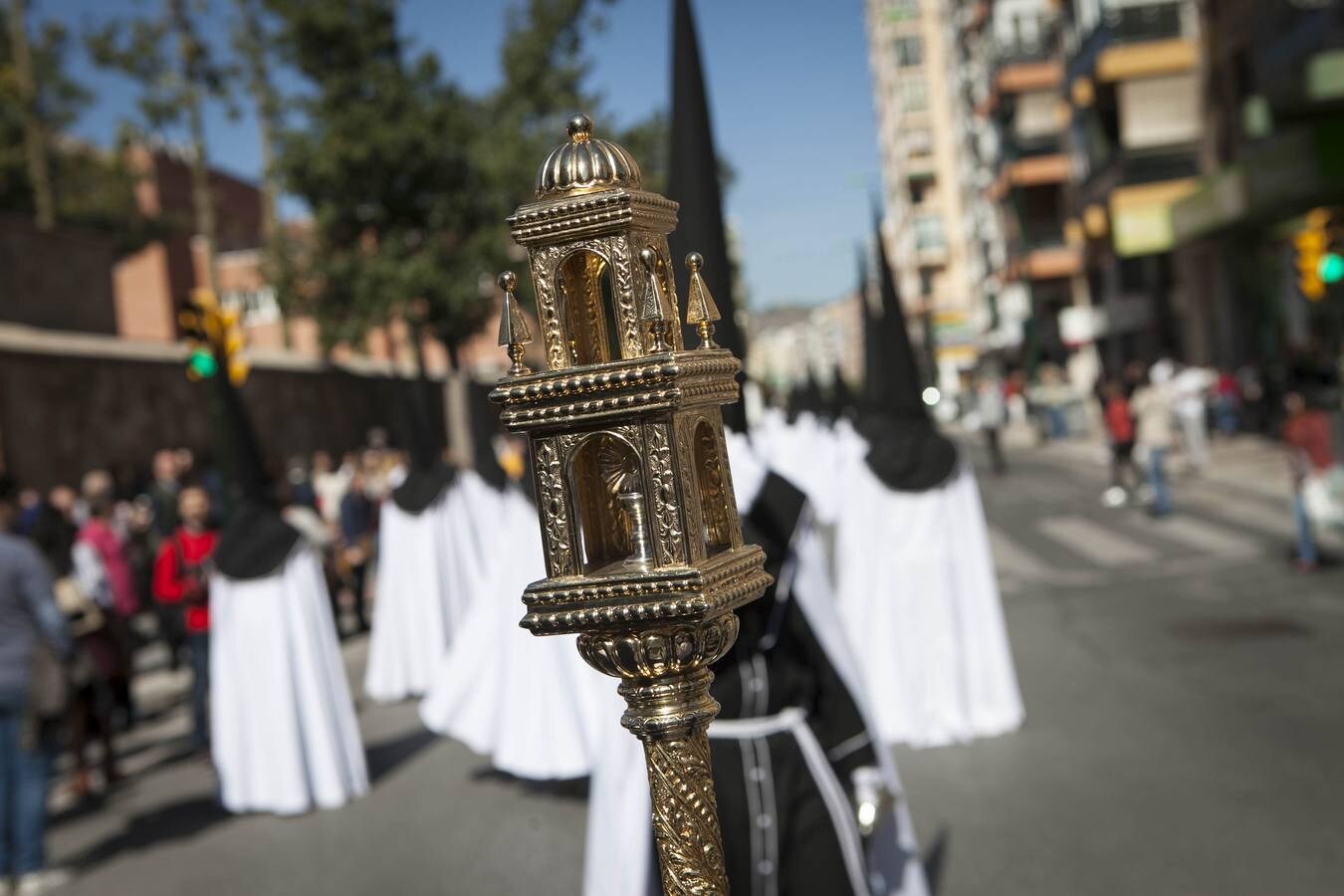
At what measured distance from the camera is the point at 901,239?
95.9m

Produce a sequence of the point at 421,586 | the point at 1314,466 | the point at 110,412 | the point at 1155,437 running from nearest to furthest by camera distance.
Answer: the point at 1314,466, the point at 421,586, the point at 1155,437, the point at 110,412

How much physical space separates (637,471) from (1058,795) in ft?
19.3

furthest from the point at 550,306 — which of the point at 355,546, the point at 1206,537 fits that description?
the point at 1206,537

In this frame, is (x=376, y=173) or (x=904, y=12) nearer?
(x=376, y=173)

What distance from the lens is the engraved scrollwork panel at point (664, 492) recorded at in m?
2.34

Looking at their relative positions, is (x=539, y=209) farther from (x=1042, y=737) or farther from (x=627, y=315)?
(x=1042, y=737)

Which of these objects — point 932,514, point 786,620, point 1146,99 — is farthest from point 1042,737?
point 1146,99

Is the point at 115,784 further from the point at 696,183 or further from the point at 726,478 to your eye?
the point at 726,478

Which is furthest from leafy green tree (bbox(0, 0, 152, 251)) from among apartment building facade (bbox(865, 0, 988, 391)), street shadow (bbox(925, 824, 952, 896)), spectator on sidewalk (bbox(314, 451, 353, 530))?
apartment building facade (bbox(865, 0, 988, 391))

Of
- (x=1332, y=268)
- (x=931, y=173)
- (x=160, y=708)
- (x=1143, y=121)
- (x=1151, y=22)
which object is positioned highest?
(x=931, y=173)

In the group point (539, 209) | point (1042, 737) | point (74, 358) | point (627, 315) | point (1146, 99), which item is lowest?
point (1042, 737)

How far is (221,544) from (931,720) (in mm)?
4799

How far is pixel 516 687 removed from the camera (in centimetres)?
891

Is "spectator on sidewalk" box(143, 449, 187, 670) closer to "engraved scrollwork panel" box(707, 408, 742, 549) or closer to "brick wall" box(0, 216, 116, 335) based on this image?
"brick wall" box(0, 216, 116, 335)
